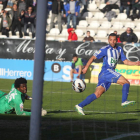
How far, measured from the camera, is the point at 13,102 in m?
7.41

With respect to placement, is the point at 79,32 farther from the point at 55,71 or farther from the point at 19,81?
the point at 19,81

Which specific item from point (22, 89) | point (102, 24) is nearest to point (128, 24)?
point (102, 24)

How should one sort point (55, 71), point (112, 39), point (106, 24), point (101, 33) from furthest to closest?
point (101, 33), point (106, 24), point (55, 71), point (112, 39)

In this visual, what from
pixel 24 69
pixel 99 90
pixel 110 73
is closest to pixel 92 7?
pixel 24 69

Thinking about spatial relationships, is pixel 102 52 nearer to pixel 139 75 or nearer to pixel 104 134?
pixel 104 134

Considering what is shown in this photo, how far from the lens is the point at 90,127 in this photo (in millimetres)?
6500

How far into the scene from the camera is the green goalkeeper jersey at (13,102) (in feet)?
23.9

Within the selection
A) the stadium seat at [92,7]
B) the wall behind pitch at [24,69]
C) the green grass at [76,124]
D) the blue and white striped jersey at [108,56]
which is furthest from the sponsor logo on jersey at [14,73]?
the blue and white striped jersey at [108,56]

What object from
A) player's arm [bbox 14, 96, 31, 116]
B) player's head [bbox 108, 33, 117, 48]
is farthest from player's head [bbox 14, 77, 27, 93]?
player's head [bbox 108, 33, 117, 48]

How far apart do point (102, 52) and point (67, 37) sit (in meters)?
10.2

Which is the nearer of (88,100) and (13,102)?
(13,102)

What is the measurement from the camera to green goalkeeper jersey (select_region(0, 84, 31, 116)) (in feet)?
23.9

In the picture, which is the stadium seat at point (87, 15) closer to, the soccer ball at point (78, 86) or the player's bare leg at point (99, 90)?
the soccer ball at point (78, 86)

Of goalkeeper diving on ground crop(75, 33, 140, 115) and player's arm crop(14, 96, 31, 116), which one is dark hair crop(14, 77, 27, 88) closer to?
player's arm crop(14, 96, 31, 116)
